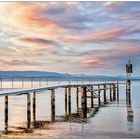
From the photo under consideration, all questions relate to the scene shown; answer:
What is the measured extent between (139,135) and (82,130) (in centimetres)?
354

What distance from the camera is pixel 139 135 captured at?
22766 millimetres

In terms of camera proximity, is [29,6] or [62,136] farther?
[29,6]

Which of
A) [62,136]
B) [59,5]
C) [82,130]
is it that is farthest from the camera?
[59,5]

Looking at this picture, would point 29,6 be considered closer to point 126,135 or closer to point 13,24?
point 13,24

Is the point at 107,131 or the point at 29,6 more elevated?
the point at 29,6

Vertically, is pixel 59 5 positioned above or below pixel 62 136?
above

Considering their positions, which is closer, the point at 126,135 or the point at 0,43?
the point at 126,135

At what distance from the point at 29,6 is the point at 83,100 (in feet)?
30.0

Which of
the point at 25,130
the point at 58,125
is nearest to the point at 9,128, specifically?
the point at 25,130

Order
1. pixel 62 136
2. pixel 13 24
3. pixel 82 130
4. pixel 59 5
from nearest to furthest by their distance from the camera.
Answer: pixel 62 136
pixel 82 130
pixel 59 5
pixel 13 24

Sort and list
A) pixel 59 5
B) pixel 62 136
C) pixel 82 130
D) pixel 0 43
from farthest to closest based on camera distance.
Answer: pixel 0 43 < pixel 59 5 < pixel 82 130 < pixel 62 136

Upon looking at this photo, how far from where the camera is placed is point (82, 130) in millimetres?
24297

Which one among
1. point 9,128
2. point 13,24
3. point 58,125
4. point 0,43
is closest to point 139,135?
point 58,125

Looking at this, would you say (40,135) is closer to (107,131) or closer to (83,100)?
(107,131)
